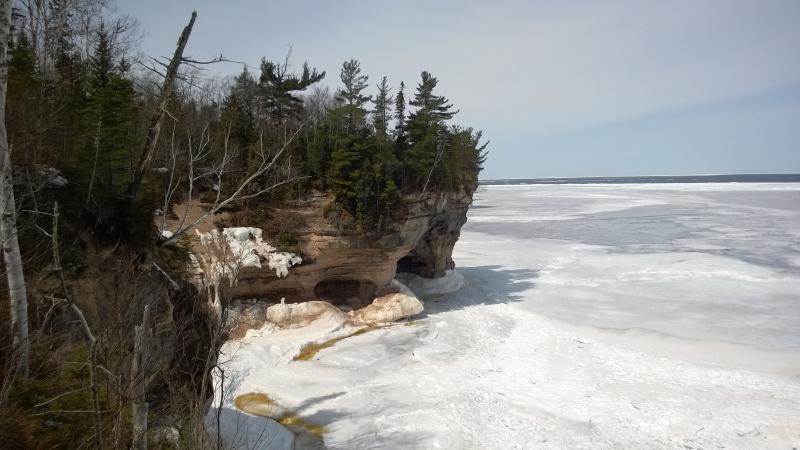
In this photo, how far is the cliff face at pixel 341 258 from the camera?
779 inches

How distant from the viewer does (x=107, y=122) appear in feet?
48.3

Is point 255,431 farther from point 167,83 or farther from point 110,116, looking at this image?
point 110,116

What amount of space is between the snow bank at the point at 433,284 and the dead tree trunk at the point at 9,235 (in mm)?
21227

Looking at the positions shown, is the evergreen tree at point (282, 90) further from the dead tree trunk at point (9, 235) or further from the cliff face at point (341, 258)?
the dead tree trunk at point (9, 235)

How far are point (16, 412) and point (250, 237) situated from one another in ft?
49.5

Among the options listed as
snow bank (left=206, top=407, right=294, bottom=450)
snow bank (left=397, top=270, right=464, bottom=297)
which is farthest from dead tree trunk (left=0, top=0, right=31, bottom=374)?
snow bank (left=397, top=270, right=464, bottom=297)

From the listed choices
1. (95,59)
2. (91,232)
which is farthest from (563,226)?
(91,232)

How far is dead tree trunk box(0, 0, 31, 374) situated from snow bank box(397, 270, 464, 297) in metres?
→ 21.2

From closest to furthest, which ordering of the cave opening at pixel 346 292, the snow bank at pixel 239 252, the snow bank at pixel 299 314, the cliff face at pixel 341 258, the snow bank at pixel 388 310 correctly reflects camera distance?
the snow bank at pixel 239 252 < the snow bank at pixel 299 314 < the snow bank at pixel 388 310 < the cliff face at pixel 341 258 < the cave opening at pixel 346 292

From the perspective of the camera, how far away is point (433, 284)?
2580 centimetres

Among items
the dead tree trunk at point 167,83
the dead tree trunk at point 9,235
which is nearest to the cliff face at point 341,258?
the dead tree trunk at point 167,83

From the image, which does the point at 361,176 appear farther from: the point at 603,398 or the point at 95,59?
the point at 603,398

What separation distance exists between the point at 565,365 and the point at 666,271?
664 inches

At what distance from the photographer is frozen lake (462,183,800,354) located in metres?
19.8
